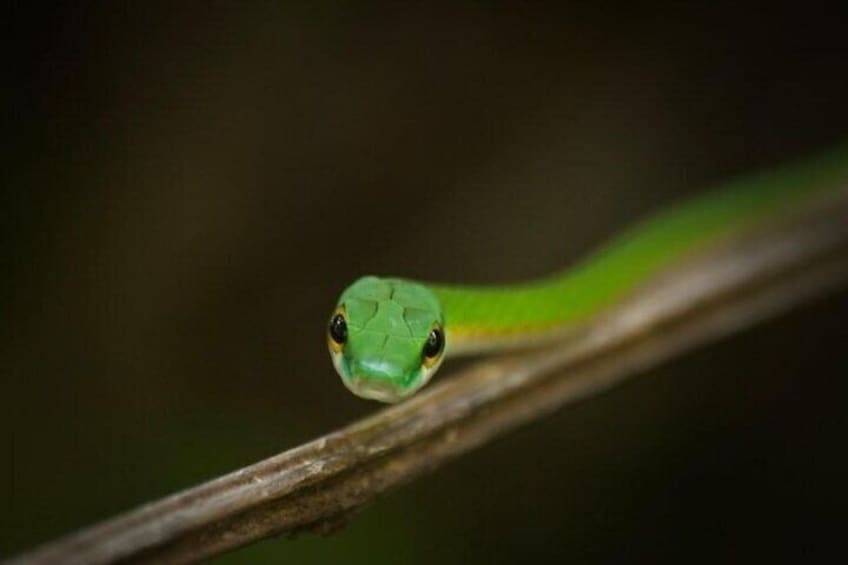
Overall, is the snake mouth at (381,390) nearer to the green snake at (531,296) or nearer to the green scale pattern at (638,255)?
the green snake at (531,296)

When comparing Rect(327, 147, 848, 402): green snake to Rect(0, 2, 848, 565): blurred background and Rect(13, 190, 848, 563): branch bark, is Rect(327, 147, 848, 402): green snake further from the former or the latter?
Rect(0, 2, 848, 565): blurred background

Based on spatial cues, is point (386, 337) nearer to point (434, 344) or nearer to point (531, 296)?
point (434, 344)

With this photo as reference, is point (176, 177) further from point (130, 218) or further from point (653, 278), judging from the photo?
point (653, 278)

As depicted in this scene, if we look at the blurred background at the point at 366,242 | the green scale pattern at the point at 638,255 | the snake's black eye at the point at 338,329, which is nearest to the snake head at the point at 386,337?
the snake's black eye at the point at 338,329

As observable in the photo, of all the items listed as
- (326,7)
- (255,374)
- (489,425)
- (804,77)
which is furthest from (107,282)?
(804,77)

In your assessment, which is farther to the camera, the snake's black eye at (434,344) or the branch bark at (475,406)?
the snake's black eye at (434,344)

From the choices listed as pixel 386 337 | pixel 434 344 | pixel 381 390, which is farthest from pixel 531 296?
pixel 381 390
